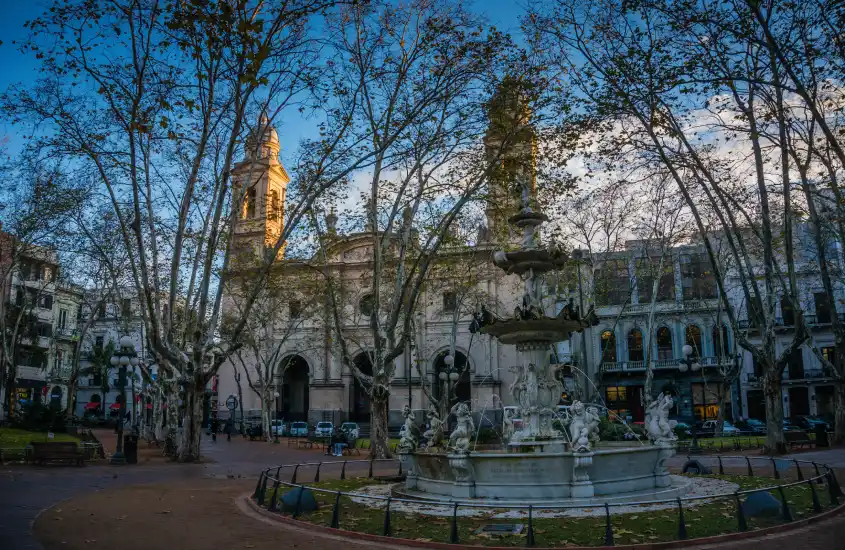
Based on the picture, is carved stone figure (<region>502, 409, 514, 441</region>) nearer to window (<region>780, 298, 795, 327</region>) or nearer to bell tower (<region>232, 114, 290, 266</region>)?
bell tower (<region>232, 114, 290, 266</region>)

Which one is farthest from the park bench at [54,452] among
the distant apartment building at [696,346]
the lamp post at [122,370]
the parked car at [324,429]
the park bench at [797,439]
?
the distant apartment building at [696,346]

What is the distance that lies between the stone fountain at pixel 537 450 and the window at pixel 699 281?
31.4 meters

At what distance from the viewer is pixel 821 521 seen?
9914 millimetres

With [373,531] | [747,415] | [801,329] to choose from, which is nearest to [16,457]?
[373,531]

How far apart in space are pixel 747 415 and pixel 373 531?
4523 cm

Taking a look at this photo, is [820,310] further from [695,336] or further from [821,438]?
[821,438]

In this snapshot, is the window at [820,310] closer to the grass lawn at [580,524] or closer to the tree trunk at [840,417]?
the tree trunk at [840,417]

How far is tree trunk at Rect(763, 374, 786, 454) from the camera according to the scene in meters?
23.2

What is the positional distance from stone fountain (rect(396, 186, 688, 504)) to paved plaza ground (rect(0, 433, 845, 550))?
3.39 m

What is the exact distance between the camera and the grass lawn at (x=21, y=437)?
24.3 m

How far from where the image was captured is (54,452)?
19594mm

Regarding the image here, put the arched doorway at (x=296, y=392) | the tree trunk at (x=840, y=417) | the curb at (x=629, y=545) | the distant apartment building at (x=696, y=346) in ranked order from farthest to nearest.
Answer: the arched doorway at (x=296, y=392), the distant apartment building at (x=696, y=346), the tree trunk at (x=840, y=417), the curb at (x=629, y=545)

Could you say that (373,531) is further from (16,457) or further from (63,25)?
(16,457)

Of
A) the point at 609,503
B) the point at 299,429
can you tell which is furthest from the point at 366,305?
the point at 609,503
